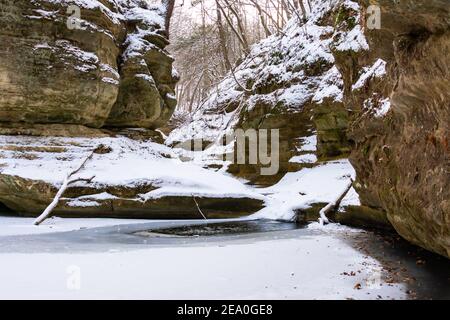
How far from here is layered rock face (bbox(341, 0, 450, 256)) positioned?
405 cm

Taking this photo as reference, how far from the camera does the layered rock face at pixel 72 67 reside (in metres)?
11.3

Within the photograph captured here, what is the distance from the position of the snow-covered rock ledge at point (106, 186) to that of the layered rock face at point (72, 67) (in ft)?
3.20

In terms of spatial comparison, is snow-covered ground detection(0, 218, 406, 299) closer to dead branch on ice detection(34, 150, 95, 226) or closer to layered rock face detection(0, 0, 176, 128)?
dead branch on ice detection(34, 150, 95, 226)

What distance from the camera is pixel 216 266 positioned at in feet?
16.6

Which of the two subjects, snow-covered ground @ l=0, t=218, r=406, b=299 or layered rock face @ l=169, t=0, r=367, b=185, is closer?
snow-covered ground @ l=0, t=218, r=406, b=299

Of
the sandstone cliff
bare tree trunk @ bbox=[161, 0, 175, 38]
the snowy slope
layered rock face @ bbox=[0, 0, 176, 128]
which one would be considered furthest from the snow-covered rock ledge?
bare tree trunk @ bbox=[161, 0, 175, 38]

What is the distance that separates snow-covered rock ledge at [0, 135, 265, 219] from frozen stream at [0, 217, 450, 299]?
2412 mm

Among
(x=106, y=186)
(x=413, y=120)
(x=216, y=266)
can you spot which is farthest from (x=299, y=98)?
(x=216, y=266)

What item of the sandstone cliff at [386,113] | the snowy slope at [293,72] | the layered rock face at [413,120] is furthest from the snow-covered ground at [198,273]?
the snowy slope at [293,72]

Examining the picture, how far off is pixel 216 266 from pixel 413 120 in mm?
3123

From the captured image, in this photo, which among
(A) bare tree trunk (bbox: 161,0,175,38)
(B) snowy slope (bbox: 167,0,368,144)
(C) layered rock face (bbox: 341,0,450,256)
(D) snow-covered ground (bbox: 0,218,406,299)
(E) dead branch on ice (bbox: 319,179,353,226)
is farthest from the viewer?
(A) bare tree trunk (bbox: 161,0,175,38)

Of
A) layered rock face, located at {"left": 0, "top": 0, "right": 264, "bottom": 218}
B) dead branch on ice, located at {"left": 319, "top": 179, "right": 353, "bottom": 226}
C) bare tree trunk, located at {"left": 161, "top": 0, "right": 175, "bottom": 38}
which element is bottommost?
dead branch on ice, located at {"left": 319, "top": 179, "right": 353, "bottom": 226}

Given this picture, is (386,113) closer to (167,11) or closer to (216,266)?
(216,266)
